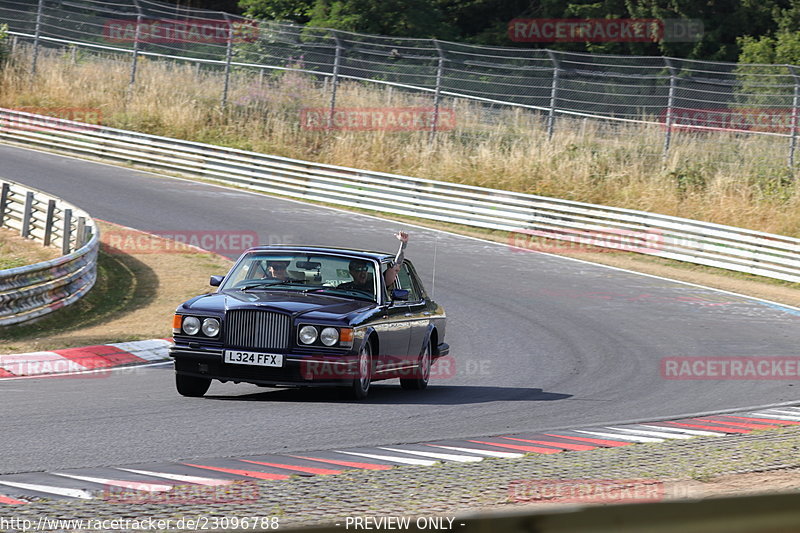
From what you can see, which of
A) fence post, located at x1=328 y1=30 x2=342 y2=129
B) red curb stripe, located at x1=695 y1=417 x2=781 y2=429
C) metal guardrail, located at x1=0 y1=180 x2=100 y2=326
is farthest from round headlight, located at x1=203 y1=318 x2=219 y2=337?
fence post, located at x1=328 y1=30 x2=342 y2=129

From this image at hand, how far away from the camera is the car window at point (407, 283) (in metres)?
11.7

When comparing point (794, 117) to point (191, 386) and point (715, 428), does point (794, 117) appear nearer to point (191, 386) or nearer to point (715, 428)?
point (715, 428)

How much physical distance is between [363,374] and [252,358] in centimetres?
110

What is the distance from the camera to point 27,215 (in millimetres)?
21297

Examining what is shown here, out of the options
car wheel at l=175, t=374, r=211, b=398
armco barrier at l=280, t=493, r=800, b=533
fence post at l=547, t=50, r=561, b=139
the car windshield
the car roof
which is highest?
fence post at l=547, t=50, r=561, b=139

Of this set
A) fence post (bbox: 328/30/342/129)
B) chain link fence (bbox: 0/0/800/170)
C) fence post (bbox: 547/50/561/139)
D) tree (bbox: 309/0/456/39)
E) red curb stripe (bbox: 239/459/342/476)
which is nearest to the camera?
red curb stripe (bbox: 239/459/342/476)

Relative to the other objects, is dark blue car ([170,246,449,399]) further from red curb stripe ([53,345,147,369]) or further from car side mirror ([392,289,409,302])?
red curb stripe ([53,345,147,369])

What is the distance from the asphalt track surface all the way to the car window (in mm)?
1037

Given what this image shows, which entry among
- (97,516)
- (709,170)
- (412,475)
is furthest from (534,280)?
(97,516)

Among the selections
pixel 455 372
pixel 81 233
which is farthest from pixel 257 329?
pixel 81 233

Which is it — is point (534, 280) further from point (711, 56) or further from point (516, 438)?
point (711, 56)

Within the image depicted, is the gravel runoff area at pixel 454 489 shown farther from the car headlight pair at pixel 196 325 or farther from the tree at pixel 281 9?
the tree at pixel 281 9

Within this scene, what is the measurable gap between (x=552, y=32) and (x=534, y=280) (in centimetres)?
3177

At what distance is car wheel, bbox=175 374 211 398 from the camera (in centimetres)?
1019
